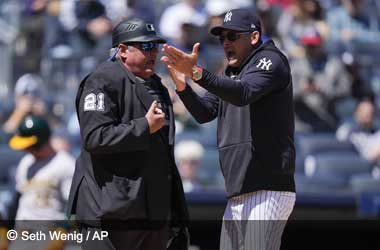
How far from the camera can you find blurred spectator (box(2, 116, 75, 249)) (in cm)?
645

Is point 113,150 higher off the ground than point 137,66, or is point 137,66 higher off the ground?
point 137,66

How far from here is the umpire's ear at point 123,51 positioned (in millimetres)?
5129

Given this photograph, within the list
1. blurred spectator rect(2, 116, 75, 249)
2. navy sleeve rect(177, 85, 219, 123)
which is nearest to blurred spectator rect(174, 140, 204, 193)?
blurred spectator rect(2, 116, 75, 249)

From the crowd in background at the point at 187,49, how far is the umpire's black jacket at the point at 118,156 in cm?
515

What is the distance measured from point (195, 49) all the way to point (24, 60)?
22.4 ft

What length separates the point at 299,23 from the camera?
12078mm

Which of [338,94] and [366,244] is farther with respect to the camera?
[338,94]

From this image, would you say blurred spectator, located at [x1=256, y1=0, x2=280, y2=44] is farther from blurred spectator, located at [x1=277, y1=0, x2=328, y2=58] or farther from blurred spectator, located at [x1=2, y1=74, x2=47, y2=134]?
blurred spectator, located at [x1=2, y1=74, x2=47, y2=134]

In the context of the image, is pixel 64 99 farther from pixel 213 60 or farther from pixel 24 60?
pixel 213 60

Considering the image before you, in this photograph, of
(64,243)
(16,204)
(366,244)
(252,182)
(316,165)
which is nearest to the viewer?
(252,182)

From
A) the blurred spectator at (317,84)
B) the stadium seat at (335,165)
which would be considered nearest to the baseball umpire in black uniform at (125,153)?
the stadium seat at (335,165)

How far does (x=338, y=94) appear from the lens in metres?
11.4

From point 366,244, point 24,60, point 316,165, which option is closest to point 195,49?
point 366,244

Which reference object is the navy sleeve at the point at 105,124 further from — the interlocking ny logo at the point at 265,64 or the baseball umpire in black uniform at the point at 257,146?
the interlocking ny logo at the point at 265,64
